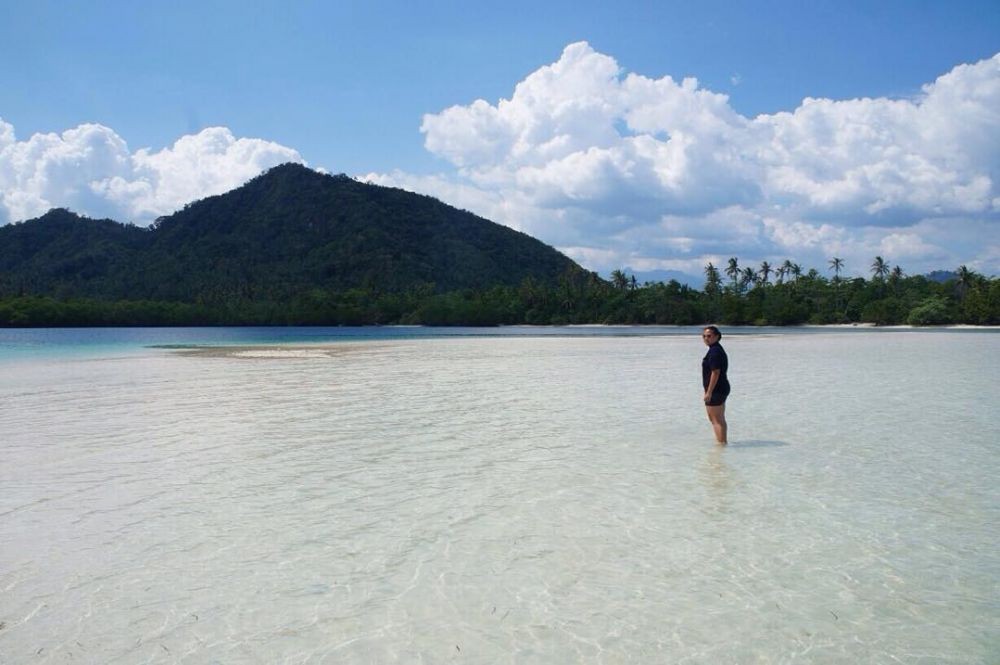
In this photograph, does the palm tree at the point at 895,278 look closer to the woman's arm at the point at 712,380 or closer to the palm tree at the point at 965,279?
the palm tree at the point at 965,279

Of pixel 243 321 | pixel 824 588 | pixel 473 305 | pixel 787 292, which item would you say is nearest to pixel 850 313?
pixel 787 292

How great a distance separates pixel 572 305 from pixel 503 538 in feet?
527

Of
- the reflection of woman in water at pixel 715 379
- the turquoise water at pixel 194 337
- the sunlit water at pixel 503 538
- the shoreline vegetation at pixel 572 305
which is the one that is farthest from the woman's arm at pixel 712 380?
the shoreline vegetation at pixel 572 305

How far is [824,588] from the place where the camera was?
6.56 m

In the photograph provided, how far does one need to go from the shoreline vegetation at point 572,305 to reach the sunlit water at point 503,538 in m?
133

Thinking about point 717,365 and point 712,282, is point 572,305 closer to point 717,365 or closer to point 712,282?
point 712,282

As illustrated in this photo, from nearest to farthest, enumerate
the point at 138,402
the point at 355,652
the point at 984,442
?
the point at 355,652, the point at 984,442, the point at 138,402

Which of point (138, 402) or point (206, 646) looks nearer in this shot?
point (206, 646)

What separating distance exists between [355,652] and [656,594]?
2.71 meters

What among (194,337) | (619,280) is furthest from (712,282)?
(194,337)

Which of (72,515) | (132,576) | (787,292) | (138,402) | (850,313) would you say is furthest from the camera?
(787,292)

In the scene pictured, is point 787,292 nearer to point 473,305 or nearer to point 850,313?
point 850,313

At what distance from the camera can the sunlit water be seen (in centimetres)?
570

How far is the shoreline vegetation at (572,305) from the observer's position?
144m
